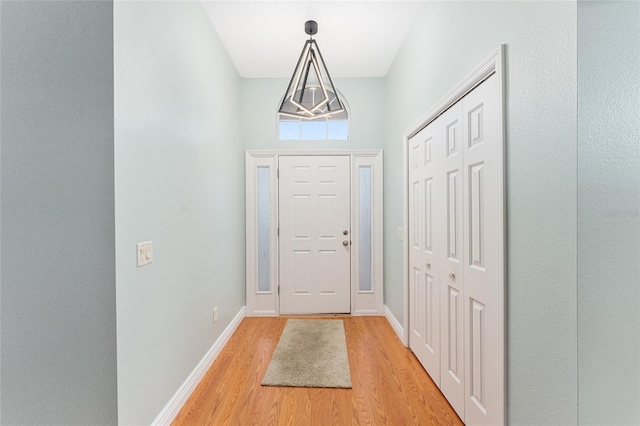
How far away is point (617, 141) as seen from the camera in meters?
0.87

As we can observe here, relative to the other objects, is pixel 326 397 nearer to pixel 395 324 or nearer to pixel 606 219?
pixel 395 324

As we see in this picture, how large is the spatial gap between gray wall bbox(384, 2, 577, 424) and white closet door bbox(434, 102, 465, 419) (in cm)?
37

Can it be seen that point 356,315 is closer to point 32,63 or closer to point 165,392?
point 165,392

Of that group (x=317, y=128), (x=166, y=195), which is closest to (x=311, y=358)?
(x=166, y=195)

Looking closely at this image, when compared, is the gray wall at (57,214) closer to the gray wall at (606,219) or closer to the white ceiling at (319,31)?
the gray wall at (606,219)

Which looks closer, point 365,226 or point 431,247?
point 431,247

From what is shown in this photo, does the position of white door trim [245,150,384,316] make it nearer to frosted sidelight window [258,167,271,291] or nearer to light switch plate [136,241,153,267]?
frosted sidelight window [258,167,271,291]

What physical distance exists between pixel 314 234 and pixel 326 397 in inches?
69.5

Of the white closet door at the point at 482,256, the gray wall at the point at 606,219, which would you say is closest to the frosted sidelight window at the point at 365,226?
the white closet door at the point at 482,256

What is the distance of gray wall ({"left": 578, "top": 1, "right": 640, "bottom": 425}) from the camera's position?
2.82 feet

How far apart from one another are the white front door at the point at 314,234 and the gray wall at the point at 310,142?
190mm

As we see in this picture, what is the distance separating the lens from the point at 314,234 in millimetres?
3254

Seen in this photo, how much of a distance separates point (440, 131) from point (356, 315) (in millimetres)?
2283

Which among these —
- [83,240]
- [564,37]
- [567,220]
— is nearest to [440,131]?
[564,37]
